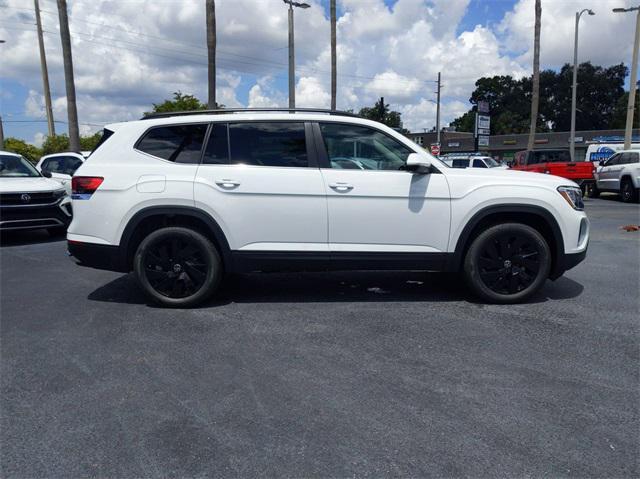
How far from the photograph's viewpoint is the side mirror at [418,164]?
4.61m

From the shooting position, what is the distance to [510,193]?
4758mm

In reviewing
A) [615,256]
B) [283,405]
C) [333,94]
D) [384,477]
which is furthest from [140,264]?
[333,94]

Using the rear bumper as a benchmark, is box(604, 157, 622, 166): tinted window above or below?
above

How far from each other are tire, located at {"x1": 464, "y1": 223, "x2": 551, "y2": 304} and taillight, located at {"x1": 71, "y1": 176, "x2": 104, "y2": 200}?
3.58 m

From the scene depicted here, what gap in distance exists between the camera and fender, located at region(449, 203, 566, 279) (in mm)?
4754

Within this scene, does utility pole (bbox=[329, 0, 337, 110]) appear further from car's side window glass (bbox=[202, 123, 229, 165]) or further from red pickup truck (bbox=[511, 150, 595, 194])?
car's side window glass (bbox=[202, 123, 229, 165])

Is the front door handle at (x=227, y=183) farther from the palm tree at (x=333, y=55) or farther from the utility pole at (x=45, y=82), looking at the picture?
the utility pole at (x=45, y=82)

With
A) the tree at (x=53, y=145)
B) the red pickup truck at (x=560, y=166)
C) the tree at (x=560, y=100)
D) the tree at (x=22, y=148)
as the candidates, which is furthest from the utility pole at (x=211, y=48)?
the tree at (x=560, y=100)

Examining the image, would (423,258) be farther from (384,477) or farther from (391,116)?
(391,116)

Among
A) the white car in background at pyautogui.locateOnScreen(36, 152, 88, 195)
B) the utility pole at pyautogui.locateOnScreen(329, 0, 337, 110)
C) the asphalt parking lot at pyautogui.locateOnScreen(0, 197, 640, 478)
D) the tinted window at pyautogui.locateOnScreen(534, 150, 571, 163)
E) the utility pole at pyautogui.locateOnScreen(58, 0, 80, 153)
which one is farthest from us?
the utility pole at pyautogui.locateOnScreen(329, 0, 337, 110)

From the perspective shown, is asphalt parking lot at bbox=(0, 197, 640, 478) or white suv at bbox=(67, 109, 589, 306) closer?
asphalt parking lot at bbox=(0, 197, 640, 478)

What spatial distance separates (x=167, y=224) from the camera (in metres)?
4.93

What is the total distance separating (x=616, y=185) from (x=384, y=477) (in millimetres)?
18240

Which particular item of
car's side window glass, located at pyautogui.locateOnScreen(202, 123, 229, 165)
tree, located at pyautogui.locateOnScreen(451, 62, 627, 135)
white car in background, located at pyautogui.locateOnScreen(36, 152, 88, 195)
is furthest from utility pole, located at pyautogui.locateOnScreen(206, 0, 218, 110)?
tree, located at pyautogui.locateOnScreen(451, 62, 627, 135)
